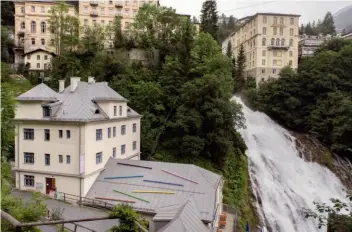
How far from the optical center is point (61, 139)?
23.0 metres

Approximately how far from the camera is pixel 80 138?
22.4 metres

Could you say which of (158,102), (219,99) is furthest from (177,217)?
(158,102)

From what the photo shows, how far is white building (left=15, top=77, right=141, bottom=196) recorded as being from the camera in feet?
73.7

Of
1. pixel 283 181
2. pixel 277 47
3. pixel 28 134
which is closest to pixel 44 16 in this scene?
pixel 28 134

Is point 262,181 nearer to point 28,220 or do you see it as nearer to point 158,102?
point 158,102

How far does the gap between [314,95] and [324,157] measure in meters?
12.1

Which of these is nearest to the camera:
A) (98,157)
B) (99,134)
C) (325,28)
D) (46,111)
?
(46,111)

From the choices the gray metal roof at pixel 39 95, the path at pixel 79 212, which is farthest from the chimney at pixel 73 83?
the path at pixel 79 212

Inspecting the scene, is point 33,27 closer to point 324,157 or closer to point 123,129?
→ point 123,129

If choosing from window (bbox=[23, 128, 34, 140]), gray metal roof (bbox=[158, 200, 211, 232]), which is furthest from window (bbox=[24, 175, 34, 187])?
gray metal roof (bbox=[158, 200, 211, 232])

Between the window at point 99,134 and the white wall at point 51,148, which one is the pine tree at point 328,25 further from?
the white wall at point 51,148

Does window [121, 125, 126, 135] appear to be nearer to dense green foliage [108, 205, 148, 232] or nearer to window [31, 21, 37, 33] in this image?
dense green foliage [108, 205, 148, 232]

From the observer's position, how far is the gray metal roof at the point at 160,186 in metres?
20.0

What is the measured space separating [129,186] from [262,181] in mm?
16029
